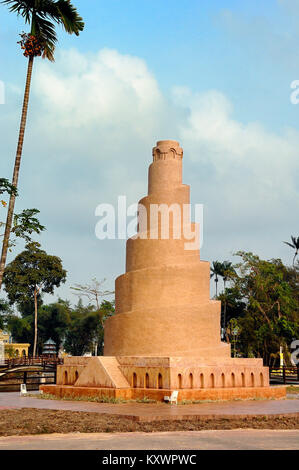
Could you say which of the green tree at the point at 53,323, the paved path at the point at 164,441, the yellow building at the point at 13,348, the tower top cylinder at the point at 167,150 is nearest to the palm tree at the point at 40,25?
the tower top cylinder at the point at 167,150

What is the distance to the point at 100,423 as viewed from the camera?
10.4 meters

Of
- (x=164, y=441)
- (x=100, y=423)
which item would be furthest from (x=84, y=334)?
(x=164, y=441)

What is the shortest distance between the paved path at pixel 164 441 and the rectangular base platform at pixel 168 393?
6.73 metres

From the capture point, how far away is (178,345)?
18.7 meters

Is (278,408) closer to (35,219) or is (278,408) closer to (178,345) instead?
(178,345)

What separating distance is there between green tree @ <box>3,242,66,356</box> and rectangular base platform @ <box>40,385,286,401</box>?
1639 inches

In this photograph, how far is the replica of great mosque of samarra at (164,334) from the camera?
17.0 metres

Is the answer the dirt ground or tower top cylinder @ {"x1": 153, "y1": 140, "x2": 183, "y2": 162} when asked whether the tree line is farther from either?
the dirt ground

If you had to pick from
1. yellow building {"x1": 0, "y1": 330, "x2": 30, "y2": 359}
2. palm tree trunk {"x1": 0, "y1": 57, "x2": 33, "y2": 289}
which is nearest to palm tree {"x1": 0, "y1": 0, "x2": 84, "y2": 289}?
palm tree trunk {"x1": 0, "y1": 57, "x2": 33, "y2": 289}

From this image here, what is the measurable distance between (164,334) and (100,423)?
27.7 ft

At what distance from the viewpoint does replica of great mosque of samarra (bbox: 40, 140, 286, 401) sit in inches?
671

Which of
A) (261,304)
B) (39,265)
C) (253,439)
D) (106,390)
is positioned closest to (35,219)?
(106,390)

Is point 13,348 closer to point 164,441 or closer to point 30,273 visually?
point 30,273
